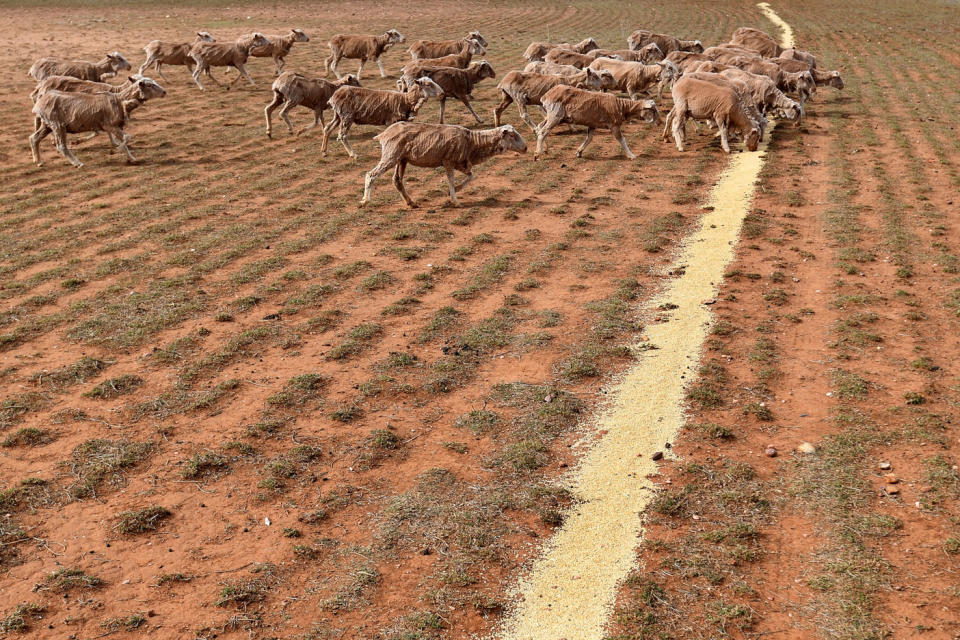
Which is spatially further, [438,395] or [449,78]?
[449,78]

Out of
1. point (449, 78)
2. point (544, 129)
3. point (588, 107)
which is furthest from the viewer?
point (449, 78)

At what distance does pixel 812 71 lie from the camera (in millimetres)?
26766

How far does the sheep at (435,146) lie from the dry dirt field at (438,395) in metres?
0.99

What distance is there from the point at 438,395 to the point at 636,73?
18.1 m

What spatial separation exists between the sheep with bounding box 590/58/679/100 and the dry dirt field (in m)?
5.93

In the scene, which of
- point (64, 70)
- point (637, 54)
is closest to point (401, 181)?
point (64, 70)

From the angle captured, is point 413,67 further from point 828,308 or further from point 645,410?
point 645,410

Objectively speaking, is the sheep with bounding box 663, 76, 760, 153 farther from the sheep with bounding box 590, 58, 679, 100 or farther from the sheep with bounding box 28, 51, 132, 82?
the sheep with bounding box 28, 51, 132, 82

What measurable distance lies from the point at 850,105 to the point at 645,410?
75.1ft

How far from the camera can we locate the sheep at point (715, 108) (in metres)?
19.8

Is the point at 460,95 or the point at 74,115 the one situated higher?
the point at 460,95

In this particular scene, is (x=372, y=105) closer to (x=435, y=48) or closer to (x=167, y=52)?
(x=435, y=48)

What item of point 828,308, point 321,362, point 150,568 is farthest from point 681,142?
point 150,568

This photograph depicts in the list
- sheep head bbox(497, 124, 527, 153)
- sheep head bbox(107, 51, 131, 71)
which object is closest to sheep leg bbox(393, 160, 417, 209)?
sheep head bbox(497, 124, 527, 153)
